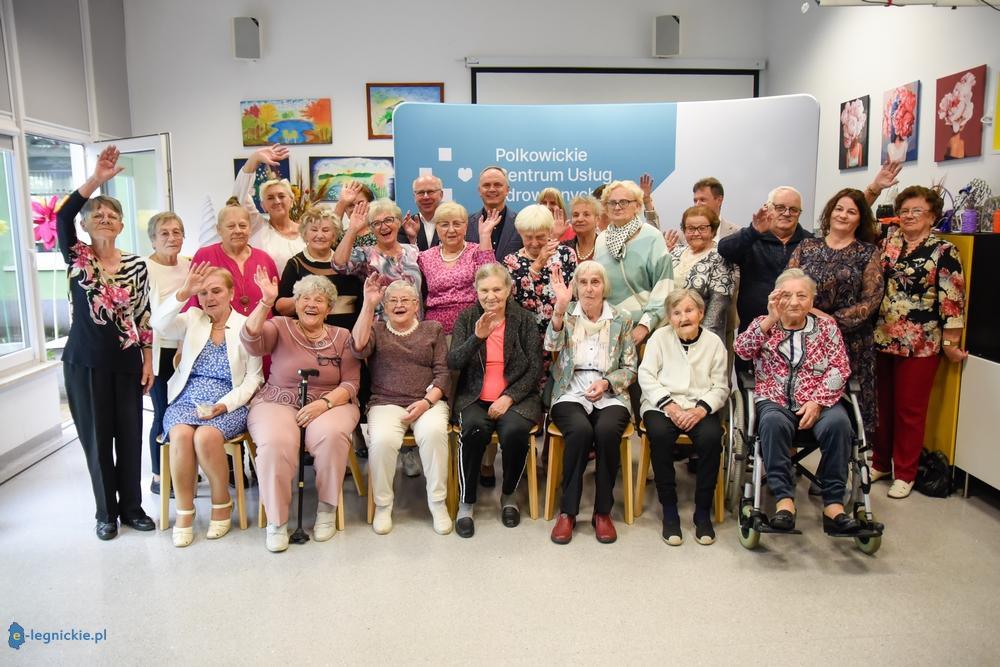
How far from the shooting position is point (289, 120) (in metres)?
6.49

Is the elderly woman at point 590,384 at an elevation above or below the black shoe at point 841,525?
above

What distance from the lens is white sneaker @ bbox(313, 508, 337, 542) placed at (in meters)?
2.98

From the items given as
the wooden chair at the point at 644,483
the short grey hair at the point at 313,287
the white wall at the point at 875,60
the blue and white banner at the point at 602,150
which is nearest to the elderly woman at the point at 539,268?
the wooden chair at the point at 644,483

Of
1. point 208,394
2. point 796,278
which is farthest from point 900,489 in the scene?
point 208,394

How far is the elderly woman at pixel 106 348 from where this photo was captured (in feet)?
9.41

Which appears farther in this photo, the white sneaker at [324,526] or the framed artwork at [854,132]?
the framed artwork at [854,132]

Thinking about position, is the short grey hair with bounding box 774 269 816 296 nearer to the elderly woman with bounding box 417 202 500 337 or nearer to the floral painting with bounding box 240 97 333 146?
the elderly woman with bounding box 417 202 500 337

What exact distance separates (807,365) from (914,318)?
794mm

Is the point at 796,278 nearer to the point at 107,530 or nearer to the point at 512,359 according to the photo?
the point at 512,359

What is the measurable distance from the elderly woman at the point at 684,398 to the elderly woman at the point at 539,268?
0.51 meters

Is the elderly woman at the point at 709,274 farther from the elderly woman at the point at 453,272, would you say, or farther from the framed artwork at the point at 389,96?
the framed artwork at the point at 389,96

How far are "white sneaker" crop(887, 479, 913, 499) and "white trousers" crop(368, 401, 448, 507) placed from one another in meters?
2.20

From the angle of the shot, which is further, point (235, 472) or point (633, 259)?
point (633, 259)

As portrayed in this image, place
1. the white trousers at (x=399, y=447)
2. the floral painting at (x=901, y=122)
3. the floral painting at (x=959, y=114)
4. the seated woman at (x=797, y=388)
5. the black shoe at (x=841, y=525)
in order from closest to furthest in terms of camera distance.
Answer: the black shoe at (x=841, y=525)
the seated woman at (x=797, y=388)
the white trousers at (x=399, y=447)
the floral painting at (x=959, y=114)
the floral painting at (x=901, y=122)
